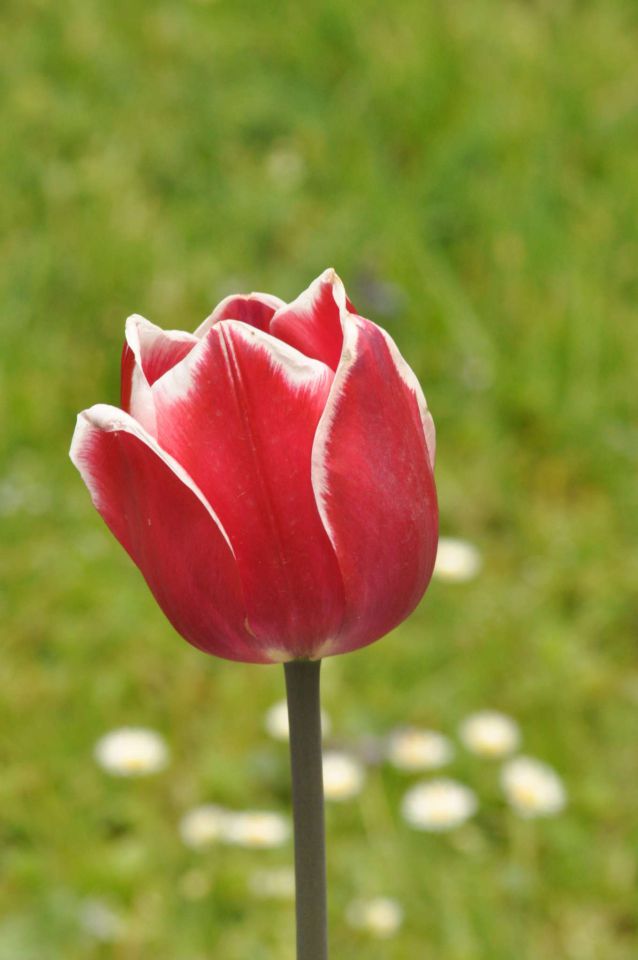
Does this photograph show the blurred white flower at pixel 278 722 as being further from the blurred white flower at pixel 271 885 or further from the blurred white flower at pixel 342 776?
the blurred white flower at pixel 271 885

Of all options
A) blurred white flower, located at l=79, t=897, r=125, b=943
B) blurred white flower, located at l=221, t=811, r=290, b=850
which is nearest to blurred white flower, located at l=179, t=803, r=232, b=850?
blurred white flower, located at l=221, t=811, r=290, b=850

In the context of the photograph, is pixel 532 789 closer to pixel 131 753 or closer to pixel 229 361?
pixel 131 753

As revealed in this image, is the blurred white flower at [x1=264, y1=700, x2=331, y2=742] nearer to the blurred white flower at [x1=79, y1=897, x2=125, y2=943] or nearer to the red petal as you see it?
the blurred white flower at [x1=79, y1=897, x2=125, y2=943]

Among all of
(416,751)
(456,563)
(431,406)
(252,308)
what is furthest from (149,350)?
(431,406)

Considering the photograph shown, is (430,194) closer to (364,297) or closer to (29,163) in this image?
(364,297)

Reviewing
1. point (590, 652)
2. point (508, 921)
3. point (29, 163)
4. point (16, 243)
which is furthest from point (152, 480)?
point (29, 163)
